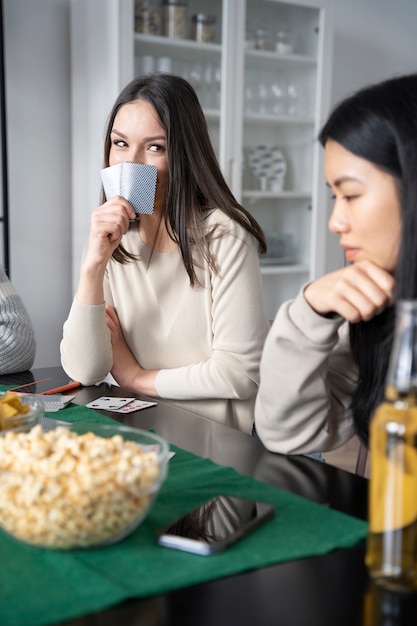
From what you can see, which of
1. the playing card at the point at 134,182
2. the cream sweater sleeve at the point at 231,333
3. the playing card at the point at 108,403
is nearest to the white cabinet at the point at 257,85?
the playing card at the point at 134,182

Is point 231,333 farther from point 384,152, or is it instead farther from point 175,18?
point 175,18

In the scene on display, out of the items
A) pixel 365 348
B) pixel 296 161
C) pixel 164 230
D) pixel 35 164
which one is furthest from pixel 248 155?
pixel 365 348

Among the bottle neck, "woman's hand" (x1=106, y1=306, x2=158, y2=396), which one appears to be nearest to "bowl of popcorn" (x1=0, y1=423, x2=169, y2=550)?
the bottle neck

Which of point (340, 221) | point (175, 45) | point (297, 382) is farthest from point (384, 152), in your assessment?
point (175, 45)

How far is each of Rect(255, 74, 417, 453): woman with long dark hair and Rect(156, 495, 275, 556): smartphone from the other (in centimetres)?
27

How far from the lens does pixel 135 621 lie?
2.22 ft

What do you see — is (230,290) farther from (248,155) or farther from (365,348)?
(248,155)

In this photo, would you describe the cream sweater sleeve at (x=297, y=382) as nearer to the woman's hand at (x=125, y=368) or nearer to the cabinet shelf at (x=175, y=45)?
the woman's hand at (x=125, y=368)

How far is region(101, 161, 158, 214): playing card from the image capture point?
171cm

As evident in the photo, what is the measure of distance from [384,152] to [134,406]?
2.20ft

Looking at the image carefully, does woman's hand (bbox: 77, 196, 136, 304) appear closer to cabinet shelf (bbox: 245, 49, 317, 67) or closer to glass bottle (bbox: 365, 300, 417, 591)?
glass bottle (bbox: 365, 300, 417, 591)

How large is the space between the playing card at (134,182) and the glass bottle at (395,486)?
111cm

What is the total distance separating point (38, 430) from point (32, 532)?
167mm

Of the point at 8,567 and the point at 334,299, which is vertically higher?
the point at 334,299
